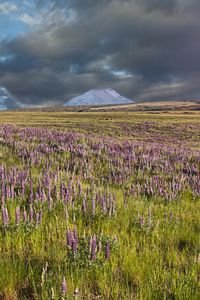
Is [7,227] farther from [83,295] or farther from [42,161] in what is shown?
[42,161]

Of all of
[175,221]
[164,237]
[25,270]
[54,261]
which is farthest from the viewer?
[175,221]

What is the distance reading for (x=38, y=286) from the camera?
2777mm

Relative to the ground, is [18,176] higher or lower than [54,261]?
higher

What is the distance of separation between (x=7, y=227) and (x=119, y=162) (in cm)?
595

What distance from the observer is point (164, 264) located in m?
3.38

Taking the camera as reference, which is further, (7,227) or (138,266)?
(7,227)

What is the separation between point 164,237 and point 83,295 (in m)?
1.85

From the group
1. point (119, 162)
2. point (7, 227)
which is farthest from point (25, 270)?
point (119, 162)

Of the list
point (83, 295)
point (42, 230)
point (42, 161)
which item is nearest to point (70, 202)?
point (42, 230)

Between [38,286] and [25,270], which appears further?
[25,270]

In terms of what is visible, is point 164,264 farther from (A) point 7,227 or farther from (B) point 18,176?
(B) point 18,176

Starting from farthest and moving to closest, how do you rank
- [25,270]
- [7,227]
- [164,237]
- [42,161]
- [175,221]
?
[42,161]
[175,221]
[164,237]
[7,227]
[25,270]

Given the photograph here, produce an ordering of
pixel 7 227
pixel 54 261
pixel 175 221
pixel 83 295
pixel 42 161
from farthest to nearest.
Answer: pixel 42 161 → pixel 175 221 → pixel 7 227 → pixel 54 261 → pixel 83 295

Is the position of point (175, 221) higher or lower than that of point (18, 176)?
lower
